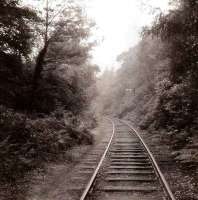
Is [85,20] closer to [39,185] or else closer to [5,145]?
[5,145]

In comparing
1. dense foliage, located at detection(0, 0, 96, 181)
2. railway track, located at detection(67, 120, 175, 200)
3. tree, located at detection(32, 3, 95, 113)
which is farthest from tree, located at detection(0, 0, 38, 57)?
railway track, located at detection(67, 120, 175, 200)

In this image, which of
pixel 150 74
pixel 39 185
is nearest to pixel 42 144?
pixel 39 185

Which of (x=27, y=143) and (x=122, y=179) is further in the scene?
(x=27, y=143)

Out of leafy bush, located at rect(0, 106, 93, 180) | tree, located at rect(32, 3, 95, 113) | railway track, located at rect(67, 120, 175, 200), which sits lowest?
railway track, located at rect(67, 120, 175, 200)

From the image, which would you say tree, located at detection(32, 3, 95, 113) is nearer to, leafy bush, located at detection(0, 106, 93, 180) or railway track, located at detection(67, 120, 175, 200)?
leafy bush, located at detection(0, 106, 93, 180)

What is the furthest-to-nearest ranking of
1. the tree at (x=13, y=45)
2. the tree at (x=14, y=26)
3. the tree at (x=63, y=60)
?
1. the tree at (x=63, y=60)
2. the tree at (x=13, y=45)
3. the tree at (x=14, y=26)

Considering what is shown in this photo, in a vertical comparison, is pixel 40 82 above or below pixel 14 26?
below

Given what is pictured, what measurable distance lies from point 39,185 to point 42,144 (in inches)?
169

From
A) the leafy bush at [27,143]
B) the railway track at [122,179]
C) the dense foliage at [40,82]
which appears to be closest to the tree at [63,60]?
the dense foliage at [40,82]

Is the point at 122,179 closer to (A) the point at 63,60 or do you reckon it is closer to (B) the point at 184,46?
(B) the point at 184,46

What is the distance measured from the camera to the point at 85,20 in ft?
70.0

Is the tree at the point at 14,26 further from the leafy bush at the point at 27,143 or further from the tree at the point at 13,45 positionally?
the leafy bush at the point at 27,143

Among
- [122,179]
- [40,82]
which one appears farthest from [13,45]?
[122,179]

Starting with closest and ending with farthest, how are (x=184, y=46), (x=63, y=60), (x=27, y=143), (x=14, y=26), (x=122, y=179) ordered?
(x=122, y=179) → (x=27, y=143) → (x=184, y=46) → (x=14, y=26) → (x=63, y=60)
